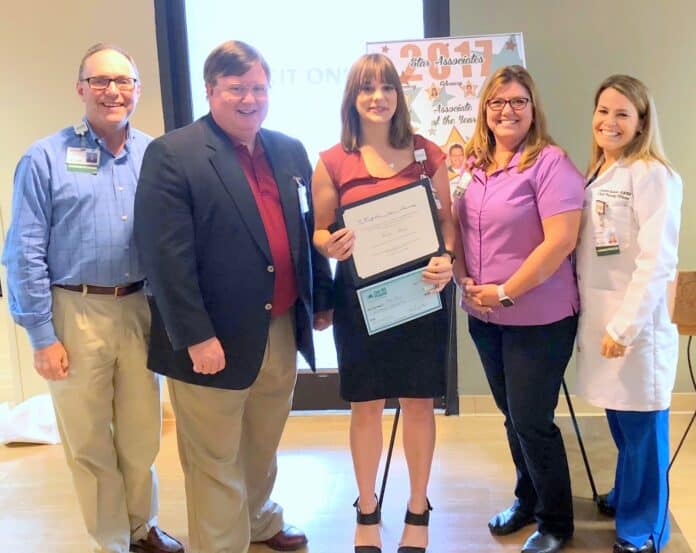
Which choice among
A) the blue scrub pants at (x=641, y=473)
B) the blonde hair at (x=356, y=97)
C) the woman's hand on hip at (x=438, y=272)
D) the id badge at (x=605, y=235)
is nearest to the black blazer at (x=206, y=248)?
the blonde hair at (x=356, y=97)

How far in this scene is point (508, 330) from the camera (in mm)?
2016

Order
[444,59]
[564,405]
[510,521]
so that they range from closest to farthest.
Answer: [510,521] < [444,59] < [564,405]

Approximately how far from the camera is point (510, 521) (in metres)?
2.31

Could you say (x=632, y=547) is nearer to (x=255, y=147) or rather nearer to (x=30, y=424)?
(x=255, y=147)

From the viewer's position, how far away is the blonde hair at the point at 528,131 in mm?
1947

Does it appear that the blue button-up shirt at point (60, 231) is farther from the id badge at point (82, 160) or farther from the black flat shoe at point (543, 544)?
the black flat shoe at point (543, 544)

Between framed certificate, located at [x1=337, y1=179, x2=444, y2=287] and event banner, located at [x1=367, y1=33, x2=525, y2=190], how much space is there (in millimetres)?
998

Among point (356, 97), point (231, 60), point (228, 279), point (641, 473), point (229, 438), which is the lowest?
point (641, 473)

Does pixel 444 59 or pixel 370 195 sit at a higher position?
pixel 444 59

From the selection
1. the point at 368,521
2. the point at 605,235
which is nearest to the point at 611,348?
the point at 605,235

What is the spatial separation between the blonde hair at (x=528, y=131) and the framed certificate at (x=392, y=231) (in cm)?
25

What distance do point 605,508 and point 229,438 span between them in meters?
1.41

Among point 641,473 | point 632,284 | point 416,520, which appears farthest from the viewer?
point 416,520

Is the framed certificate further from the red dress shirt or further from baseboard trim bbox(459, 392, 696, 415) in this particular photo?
baseboard trim bbox(459, 392, 696, 415)
